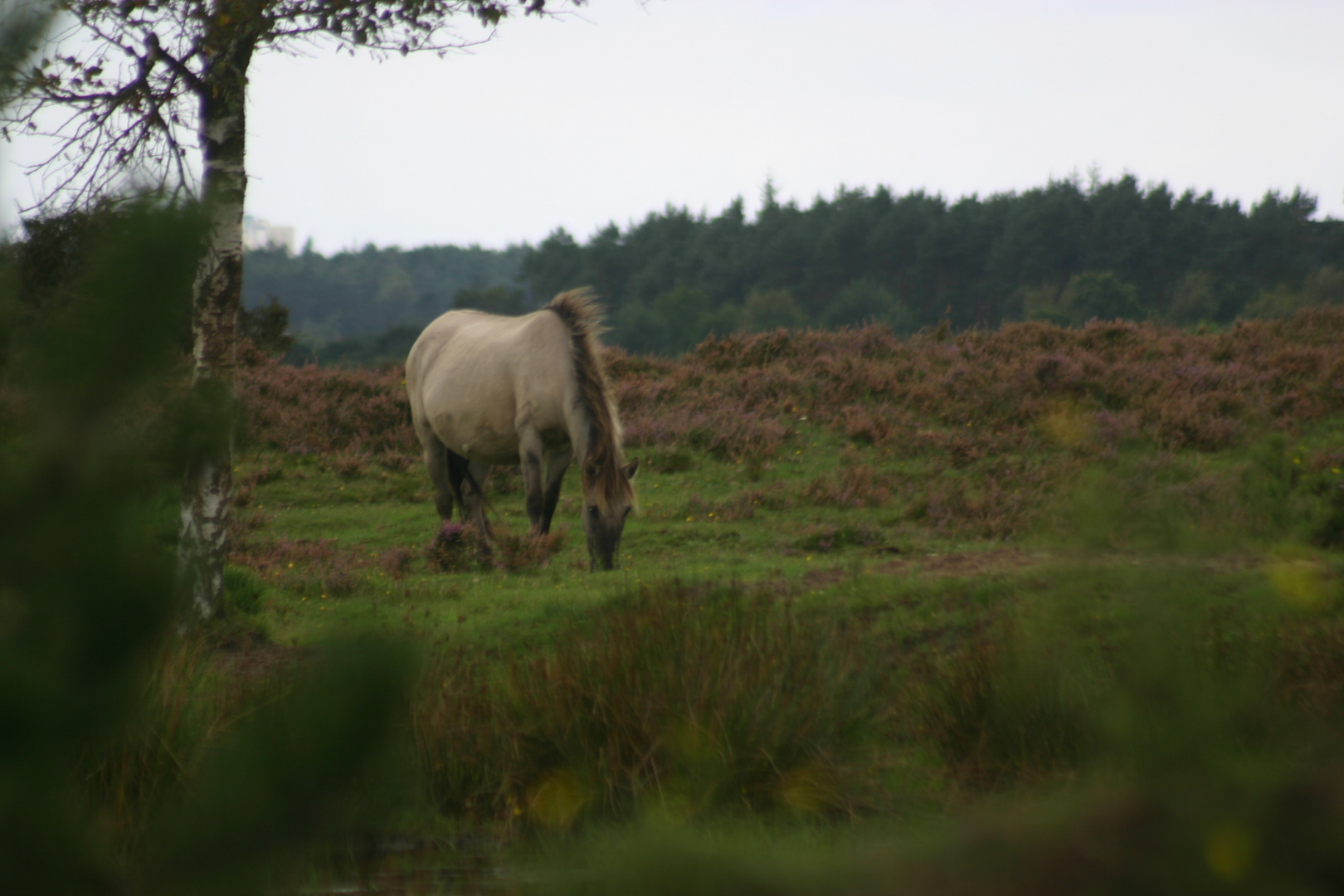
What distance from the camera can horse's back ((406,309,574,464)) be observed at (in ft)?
32.0

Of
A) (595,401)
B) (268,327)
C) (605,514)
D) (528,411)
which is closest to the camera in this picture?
(605,514)

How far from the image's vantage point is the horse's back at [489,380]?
32.0ft

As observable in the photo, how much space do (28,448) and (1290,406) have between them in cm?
1672

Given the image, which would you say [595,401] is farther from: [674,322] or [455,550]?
[674,322]

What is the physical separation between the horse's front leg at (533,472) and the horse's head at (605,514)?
119 centimetres

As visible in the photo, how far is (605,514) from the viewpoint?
344 inches

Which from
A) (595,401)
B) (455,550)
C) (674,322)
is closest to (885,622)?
(595,401)

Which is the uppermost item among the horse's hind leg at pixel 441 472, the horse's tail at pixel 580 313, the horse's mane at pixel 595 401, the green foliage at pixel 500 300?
the green foliage at pixel 500 300

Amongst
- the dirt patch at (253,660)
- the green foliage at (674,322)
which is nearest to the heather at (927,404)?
the dirt patch at (253,660)

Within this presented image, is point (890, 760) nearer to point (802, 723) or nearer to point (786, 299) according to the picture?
point (802, 723)

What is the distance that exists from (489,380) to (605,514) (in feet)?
8.18

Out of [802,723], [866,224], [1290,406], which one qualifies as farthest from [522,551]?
[866,224]

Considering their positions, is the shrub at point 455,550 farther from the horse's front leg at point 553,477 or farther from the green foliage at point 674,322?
the green foliage at point 674,322

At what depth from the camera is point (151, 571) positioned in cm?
96
